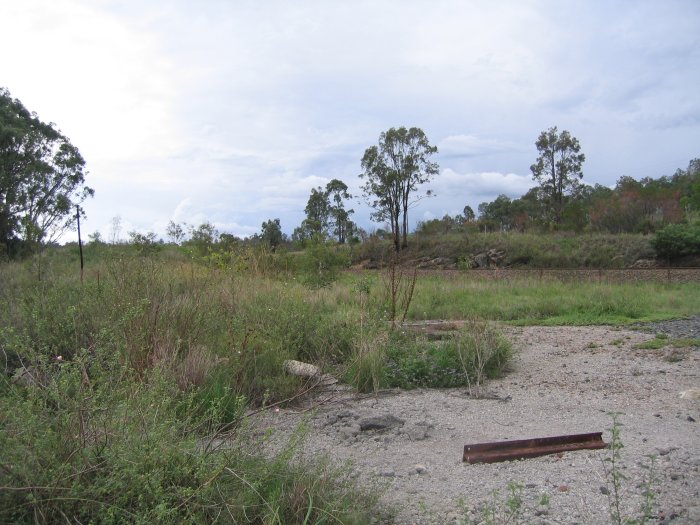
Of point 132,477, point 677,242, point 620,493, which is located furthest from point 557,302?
point 677,242

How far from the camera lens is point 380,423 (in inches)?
200

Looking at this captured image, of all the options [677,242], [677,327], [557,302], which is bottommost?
[677,327]

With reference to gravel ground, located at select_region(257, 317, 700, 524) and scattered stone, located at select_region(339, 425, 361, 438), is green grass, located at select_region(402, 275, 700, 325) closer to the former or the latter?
gravel ground, located at select_region(257, 317, 700, 524)

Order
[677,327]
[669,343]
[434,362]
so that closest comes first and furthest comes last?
[434,362], [669,343], [677,327]

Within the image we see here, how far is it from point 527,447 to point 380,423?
4.17 ft

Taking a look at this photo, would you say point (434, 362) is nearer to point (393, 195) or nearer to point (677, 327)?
point (677, 327)

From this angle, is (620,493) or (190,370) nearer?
(620,493)

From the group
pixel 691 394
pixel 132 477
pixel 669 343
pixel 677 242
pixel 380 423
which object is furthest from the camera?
pixel 677 242

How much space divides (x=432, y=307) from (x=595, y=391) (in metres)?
6.68

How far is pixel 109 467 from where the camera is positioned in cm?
267

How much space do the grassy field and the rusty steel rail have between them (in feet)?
3.85

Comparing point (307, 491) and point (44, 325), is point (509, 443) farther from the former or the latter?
point (44, 325)

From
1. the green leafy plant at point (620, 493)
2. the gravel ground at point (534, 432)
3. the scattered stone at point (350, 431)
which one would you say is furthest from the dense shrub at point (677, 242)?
the green leafy plant at point (620, 493)

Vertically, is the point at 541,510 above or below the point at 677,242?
below
